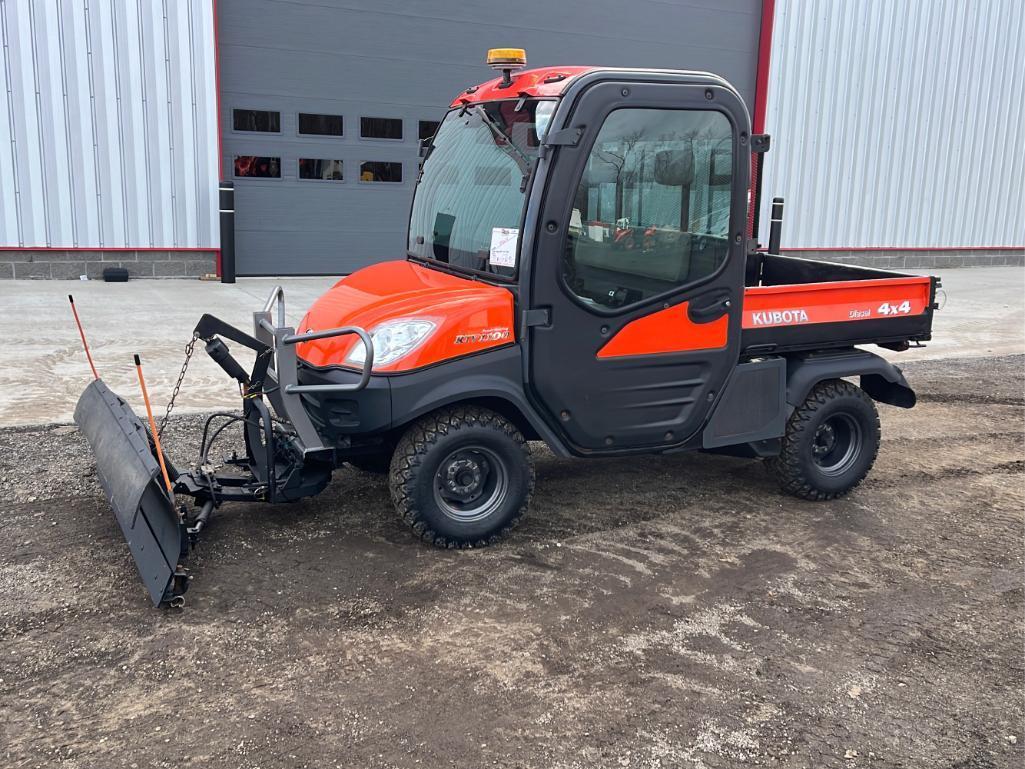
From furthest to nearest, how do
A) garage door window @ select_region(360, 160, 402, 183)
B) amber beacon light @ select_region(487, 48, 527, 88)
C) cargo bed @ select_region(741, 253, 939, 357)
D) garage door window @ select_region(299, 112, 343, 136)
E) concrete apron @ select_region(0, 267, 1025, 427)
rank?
garage door window @ select_region(360, 160, 402, 183)
garage door window @ select_region(299, 112, 343, 136)
concrete apron @ select_region(0, 267, 1025, 427)
cargo bed @ select_region(741, 253, 939, 357)
amber beacon light @ select_region(487, 48, 527, 88)

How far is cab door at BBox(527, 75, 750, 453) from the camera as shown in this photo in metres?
4.09

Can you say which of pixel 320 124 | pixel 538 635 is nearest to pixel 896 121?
pixel 320 124

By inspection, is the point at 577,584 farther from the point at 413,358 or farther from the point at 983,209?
the point at 983,209

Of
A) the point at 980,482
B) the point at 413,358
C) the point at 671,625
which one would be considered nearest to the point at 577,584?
the point at 671,625

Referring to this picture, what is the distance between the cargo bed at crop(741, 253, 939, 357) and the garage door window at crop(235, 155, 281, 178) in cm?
874

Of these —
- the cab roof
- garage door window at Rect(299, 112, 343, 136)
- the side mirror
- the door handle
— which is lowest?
the door handle

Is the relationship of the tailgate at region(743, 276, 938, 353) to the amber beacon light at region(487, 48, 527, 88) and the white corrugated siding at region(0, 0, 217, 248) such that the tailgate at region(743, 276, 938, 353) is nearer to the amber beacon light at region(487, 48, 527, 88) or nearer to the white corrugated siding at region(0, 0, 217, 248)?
the amber beacon light at region(487, 48, 527, 88)

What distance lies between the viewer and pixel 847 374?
5020 mm

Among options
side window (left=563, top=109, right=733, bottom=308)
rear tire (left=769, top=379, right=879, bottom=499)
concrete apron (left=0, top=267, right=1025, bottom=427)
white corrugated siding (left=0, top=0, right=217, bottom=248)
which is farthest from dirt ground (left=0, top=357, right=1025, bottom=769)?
white corrugated siding (left=0, top=0, right=217, bottom=248)

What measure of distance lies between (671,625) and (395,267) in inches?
94.3

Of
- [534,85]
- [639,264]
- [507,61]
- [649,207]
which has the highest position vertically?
[507,61]

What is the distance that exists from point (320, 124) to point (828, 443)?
9.18m

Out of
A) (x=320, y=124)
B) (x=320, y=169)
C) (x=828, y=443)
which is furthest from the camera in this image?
(x=320, y=169)

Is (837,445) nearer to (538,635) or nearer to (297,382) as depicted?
(538,635)
